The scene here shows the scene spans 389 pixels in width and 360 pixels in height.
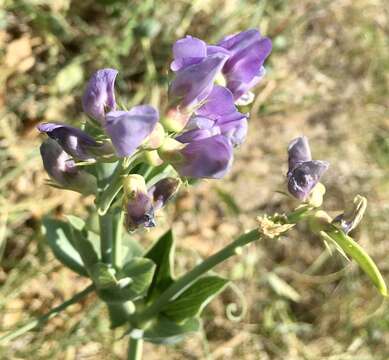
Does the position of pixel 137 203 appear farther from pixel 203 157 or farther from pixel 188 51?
pixel 188 51

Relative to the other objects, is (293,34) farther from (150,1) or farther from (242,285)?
(242,285)

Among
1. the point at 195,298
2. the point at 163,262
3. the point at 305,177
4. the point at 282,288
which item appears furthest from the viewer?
the point at 282,288

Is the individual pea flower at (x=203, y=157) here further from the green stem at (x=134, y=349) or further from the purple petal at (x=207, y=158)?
the green stem at (x=134, y=349)

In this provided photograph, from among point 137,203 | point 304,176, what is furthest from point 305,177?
point 137,203

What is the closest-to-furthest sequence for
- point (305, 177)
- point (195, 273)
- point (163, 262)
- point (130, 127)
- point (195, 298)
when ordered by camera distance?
point (130, 127) → point (305, 177) → point (195, 273) → point (195, 298) → point (163, 262)

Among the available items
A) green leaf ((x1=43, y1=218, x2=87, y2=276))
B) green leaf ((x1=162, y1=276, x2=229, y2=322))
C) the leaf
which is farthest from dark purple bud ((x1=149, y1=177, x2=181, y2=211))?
the leaf

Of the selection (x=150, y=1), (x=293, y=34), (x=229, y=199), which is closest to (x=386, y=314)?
(x=229, y=199)
